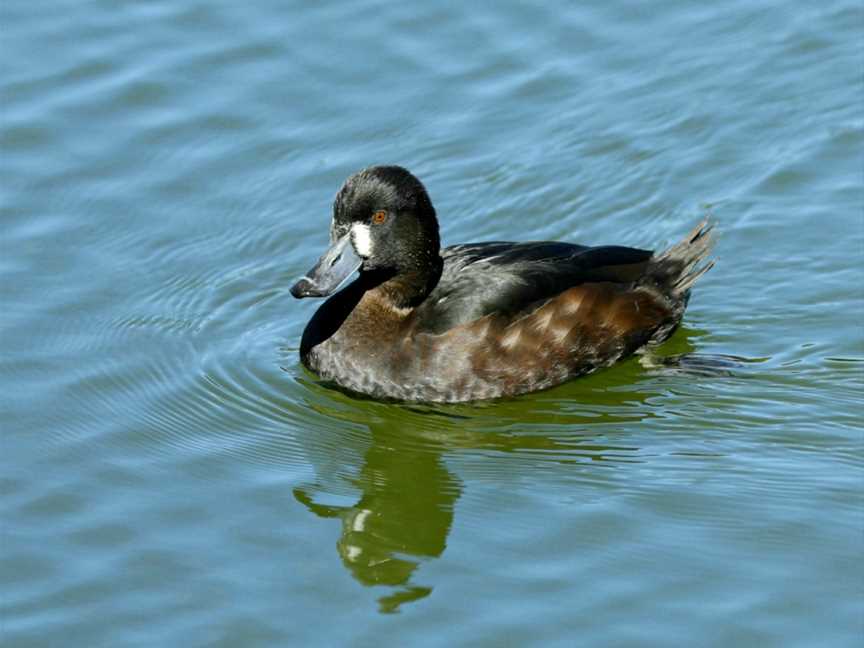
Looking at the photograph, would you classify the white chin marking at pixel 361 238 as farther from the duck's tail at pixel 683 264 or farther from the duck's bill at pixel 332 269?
the duck's tail at pixel 683 264

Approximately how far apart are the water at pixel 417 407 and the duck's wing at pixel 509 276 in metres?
0.50

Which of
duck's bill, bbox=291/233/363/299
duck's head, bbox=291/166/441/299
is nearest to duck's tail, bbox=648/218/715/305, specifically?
duck's head, bbox=291/166/441/299

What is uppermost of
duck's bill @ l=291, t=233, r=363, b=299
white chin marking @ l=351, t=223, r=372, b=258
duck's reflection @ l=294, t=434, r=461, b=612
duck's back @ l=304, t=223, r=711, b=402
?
white chin marking @ l=351, t=223, r=372, b=258

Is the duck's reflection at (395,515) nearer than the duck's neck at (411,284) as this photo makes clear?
Yes

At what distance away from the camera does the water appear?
22.9ft

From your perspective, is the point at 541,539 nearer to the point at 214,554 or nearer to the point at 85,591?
the point at 214,554

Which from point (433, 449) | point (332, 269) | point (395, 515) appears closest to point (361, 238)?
point (332, 269)

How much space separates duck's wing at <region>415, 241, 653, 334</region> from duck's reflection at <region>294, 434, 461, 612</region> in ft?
2.69

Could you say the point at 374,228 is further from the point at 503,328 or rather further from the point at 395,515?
the point at 395,515

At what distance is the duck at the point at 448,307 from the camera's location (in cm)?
874

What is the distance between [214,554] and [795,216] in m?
4.62

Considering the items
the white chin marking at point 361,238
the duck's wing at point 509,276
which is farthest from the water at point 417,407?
the white chin marking at point 361,238

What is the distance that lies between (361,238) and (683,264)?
75.0 inches

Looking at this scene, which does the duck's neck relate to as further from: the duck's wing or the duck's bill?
the duck's bill
